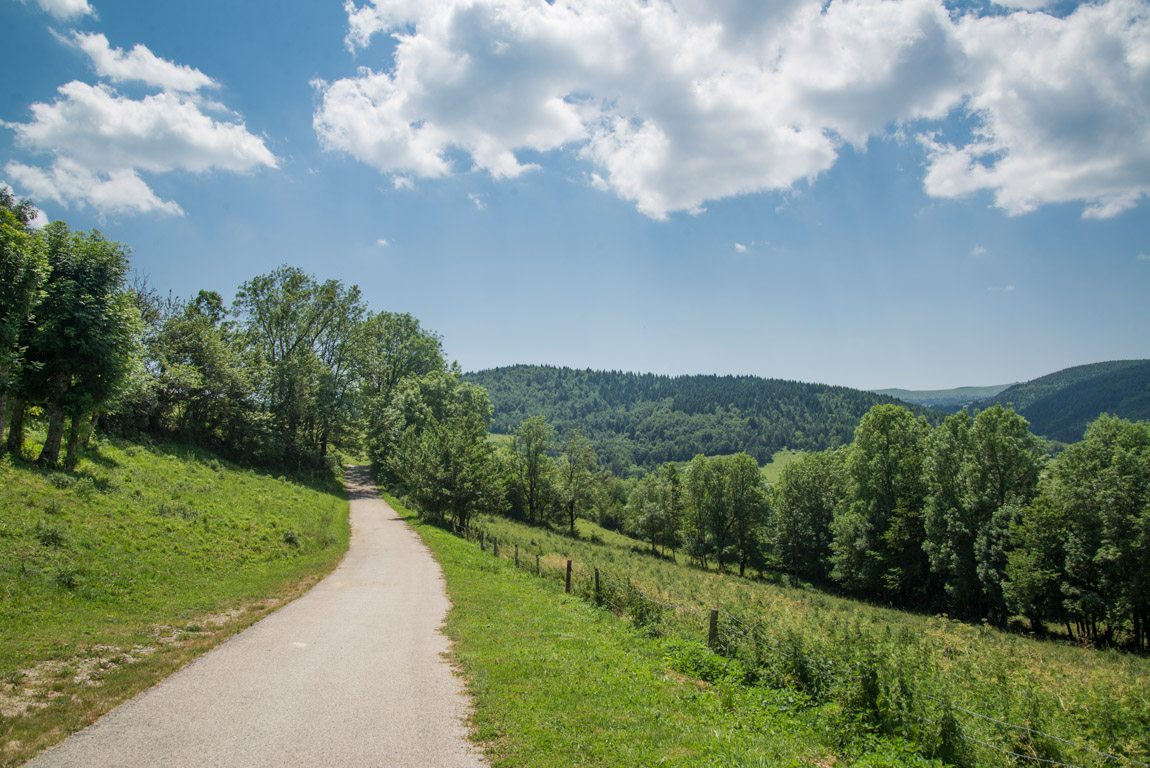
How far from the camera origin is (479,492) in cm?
3331

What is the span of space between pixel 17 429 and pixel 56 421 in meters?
1.09

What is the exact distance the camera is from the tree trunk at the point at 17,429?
18438 mm

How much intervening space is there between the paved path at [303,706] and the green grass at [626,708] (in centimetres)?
68

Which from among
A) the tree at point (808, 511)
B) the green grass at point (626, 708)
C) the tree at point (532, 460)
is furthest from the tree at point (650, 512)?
the green grass at point (626, 708)

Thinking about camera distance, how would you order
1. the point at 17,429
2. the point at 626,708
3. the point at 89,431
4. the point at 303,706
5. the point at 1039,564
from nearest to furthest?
the point at 303,706 → the point at 626,708 → the point at 17,429 → the point at 89,431 → the point at 1039,564

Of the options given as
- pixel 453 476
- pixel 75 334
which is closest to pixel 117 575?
pixel 75 334

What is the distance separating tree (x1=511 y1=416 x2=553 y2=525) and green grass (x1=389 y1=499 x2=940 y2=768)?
48486 millimetres

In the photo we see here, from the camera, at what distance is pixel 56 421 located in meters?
19.4

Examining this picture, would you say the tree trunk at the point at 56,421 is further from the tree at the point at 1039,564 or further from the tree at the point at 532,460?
the tree at the point at 1039,564

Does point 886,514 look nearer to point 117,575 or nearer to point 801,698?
point 801,698

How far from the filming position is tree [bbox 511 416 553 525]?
61562mm

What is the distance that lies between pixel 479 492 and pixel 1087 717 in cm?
2996

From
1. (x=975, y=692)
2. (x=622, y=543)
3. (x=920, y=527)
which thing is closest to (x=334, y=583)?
(x=975, y=692)

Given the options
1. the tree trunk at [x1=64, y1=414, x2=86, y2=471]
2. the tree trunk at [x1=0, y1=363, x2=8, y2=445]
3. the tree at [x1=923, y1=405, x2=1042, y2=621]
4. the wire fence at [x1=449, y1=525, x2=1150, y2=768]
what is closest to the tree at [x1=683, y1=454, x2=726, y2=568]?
the tree at [x1=923, y1=405, x2=1042, y2=621]
